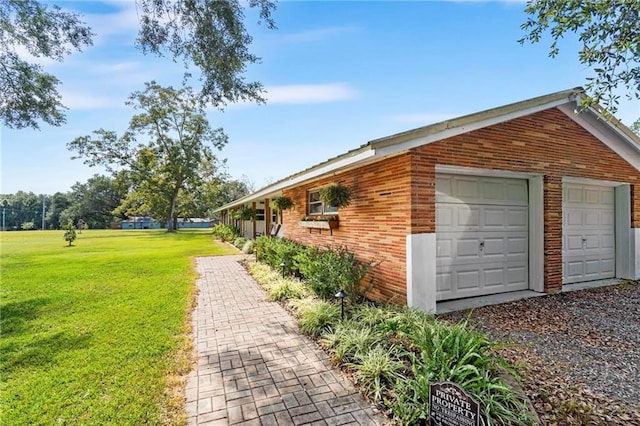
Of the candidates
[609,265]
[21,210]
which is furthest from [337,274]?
[21,210]

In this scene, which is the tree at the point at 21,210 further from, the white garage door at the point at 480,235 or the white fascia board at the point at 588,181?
the white fascia board at the point at 588,181

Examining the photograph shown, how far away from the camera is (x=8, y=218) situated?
72312mm

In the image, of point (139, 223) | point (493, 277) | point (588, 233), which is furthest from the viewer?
point (139, 223)

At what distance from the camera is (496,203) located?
21.5 feet

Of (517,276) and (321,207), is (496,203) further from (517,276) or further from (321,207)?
(321,207)

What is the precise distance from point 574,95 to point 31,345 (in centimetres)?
1053

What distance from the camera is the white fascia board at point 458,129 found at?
5059 mm

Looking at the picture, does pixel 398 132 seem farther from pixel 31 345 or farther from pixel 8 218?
pixel 8 218

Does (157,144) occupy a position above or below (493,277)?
above

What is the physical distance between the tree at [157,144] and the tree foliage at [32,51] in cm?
2916

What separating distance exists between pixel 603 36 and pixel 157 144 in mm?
39290

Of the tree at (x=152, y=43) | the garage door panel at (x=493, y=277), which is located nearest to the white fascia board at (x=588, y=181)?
the garage door panel at (x=493, y=277)

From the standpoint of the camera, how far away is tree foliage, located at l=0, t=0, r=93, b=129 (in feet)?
19.6

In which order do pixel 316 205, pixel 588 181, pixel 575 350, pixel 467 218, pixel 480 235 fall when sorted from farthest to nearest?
pixel 316 205
pixel 588 181
pixel 480 235
pixel 467 218
pixel 575 350
